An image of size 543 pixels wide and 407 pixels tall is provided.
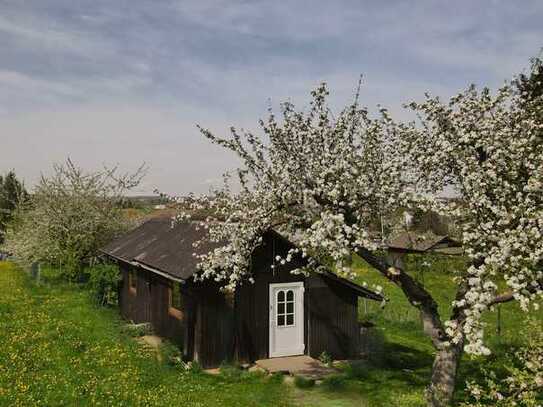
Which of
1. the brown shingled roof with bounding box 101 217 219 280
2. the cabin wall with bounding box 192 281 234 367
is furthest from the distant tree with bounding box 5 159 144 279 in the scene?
the cabin wall with bounding box 192 281 234 367

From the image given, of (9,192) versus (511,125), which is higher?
(9,192)

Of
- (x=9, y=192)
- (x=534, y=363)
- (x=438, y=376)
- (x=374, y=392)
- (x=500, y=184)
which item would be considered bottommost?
(x=374, y=392)

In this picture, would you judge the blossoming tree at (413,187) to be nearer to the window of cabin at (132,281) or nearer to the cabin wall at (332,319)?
the cabin wall at (332,319)

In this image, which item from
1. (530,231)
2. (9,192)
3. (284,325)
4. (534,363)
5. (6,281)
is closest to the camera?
(534,363)

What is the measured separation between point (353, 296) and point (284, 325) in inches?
100

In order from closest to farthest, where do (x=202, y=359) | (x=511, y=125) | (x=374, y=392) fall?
(x=511, y=125), (x=374, y=392), (x=202, y=359)

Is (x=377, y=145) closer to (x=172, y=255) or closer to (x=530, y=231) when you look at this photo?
(x=530, y=231)

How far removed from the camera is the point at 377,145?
11.7 meters

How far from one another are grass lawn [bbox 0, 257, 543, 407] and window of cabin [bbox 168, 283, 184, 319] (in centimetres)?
156

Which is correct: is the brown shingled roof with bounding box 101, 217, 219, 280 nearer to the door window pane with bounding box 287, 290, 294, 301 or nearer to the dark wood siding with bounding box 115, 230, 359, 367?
the dark wood siding with bounding box 115, 230, 359, 367

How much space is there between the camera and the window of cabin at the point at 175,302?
17.5 m

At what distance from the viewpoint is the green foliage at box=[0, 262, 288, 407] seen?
1282 centimetres

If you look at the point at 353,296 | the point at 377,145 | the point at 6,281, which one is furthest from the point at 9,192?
the point at 377,145

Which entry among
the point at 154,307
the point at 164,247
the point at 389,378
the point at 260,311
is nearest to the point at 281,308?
the point at 260,311
